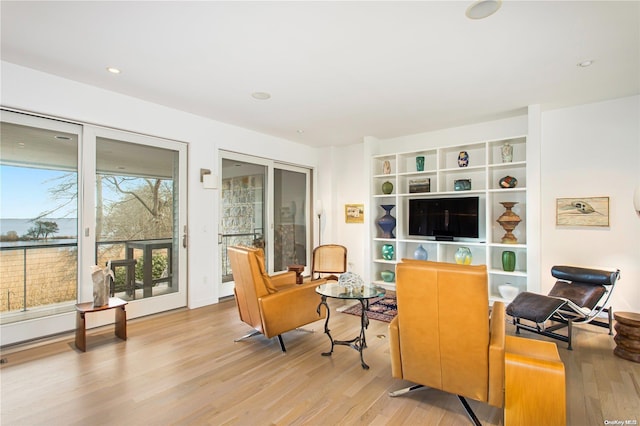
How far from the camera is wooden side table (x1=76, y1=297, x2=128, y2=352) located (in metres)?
3.14

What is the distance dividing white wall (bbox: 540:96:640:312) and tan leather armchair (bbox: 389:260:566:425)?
2971mm

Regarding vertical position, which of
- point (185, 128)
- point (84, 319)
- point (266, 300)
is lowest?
point (84, 319)

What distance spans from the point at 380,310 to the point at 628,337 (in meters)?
2.49

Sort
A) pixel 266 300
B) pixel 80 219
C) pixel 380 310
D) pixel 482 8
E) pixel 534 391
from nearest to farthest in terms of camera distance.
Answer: pixel 534 391 < pixel 482 8 < pixel 266 300 < pixel 80 219 < pixel 380 310

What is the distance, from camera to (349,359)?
2.97m

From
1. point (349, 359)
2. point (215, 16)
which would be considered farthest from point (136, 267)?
point (215, 16)

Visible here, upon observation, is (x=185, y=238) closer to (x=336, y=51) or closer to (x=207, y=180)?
(x=207, y=180)

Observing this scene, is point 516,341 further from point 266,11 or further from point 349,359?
point 266,11

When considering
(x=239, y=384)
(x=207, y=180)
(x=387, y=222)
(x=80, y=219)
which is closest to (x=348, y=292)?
(x=239, y=384)

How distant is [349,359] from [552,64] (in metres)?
Result: 3.41

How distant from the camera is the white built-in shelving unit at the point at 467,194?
4.78 metres

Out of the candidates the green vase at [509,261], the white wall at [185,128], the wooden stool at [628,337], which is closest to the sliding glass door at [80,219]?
the white wall at [185,128]

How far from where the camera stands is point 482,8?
7.49 ft

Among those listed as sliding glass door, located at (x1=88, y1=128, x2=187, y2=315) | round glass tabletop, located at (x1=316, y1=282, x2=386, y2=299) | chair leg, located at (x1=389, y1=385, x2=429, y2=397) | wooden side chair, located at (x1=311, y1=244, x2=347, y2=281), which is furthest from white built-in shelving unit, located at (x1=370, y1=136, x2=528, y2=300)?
sliding glass door, located at (x1=88, y1=128, x2=187, y2=315)
